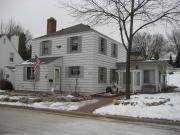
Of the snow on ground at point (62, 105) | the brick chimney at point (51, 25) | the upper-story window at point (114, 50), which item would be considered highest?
the brick chimney at point (51, 25)

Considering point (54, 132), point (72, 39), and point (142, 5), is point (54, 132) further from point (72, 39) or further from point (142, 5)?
point (72, 39)

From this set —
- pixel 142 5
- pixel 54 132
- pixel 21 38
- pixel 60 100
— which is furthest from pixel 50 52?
pixel 21 38

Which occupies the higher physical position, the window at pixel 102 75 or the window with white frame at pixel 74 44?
the window with white frame at pixel 74 44

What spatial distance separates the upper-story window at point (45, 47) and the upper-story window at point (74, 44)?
2608mm

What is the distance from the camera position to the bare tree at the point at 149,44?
61.8 metres

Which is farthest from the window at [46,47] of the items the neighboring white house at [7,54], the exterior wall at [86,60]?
the neighboring white house at [7,54]

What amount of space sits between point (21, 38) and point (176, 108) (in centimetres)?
4963

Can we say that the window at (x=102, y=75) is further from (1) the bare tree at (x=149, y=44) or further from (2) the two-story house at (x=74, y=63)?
(1) the bare tree at (x=149, y=44)

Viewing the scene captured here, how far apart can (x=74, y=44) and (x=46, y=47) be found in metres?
3.82

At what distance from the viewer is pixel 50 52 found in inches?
1126

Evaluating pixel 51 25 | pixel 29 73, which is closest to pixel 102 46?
pixel 51 25

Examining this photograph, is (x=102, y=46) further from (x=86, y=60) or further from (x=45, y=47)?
(x=45, y=47)

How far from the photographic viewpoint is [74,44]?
1053 inches

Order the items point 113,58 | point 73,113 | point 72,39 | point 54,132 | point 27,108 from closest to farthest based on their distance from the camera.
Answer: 1. point 54,132
2. point 73,113
3. point 27,108
4. point 72,39
5. point 113,58
